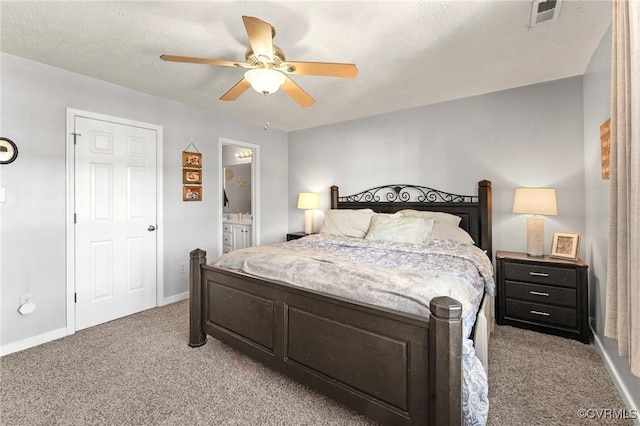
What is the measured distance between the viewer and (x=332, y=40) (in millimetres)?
2178

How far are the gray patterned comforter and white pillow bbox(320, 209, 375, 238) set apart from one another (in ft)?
1.83

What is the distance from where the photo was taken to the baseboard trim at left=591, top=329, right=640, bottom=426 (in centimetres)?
163

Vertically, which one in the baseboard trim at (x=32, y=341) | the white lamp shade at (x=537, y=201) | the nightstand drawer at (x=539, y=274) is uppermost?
the white lamp shade at (x=537, y=201)

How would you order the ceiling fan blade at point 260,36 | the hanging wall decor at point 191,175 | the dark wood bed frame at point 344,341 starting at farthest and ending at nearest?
the hanging wall decor at point 191,175 → the ceiling fan blade at point 260,36 → the dark wood bed frame at point 344,341

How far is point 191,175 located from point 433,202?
3117 mm

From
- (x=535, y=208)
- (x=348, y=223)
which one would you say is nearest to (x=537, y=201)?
(x=535, y=208)

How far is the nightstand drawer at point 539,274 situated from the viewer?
255 cm

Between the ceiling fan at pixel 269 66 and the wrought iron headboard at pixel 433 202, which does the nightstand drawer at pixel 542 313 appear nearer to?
the wrought iron headboard at pixel 433 202

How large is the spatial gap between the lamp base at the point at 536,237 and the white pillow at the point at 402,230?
3.04 feet

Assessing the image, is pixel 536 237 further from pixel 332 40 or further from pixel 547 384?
pixel 332 40

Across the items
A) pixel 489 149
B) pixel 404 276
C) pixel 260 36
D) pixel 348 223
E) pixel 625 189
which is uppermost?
pixel 260 36

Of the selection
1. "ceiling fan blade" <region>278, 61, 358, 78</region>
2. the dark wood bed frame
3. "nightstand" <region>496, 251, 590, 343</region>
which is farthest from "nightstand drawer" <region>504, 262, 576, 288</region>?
"ceiling fan blade" <region>278, 61, 358, 78</region>

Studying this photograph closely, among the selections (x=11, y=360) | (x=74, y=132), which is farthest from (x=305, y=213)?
(x=11, y=360)

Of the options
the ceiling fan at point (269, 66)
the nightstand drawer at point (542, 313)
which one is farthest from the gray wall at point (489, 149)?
the ceiling fan at point (269, 66)
